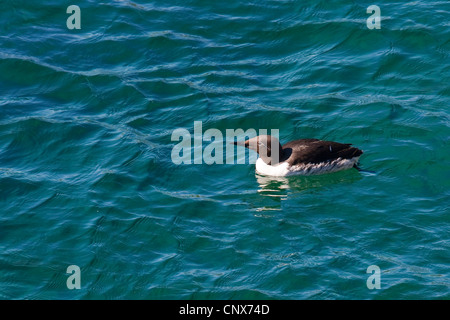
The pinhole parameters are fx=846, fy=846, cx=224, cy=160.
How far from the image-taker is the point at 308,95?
18.9 m

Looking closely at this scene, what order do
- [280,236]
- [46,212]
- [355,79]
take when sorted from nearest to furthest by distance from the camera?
[280,236]
[46,212]
[355,79]

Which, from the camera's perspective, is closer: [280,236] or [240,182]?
[280,236]

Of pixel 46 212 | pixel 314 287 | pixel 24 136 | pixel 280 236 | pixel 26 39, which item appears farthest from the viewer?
pixel 26 39

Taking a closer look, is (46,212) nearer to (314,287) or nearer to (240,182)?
(240,182)

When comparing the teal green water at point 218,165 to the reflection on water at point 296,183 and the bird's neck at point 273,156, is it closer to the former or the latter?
the reflection on water at point 296,183

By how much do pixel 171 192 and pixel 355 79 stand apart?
18.5 feet

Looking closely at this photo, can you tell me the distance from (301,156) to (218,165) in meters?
1.70

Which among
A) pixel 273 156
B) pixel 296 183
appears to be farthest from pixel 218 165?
pixel 296 183

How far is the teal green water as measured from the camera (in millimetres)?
13883

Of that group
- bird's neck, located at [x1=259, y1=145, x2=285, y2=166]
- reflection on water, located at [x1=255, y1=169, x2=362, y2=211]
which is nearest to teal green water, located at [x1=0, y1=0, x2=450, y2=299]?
reflection on water, located at [x1=255, y1=169, x2=362, y2=211]

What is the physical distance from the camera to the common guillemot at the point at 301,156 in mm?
16656

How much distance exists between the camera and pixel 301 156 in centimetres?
1675

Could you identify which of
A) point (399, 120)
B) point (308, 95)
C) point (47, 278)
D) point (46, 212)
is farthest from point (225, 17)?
point (47, 278)

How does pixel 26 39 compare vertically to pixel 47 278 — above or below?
above
